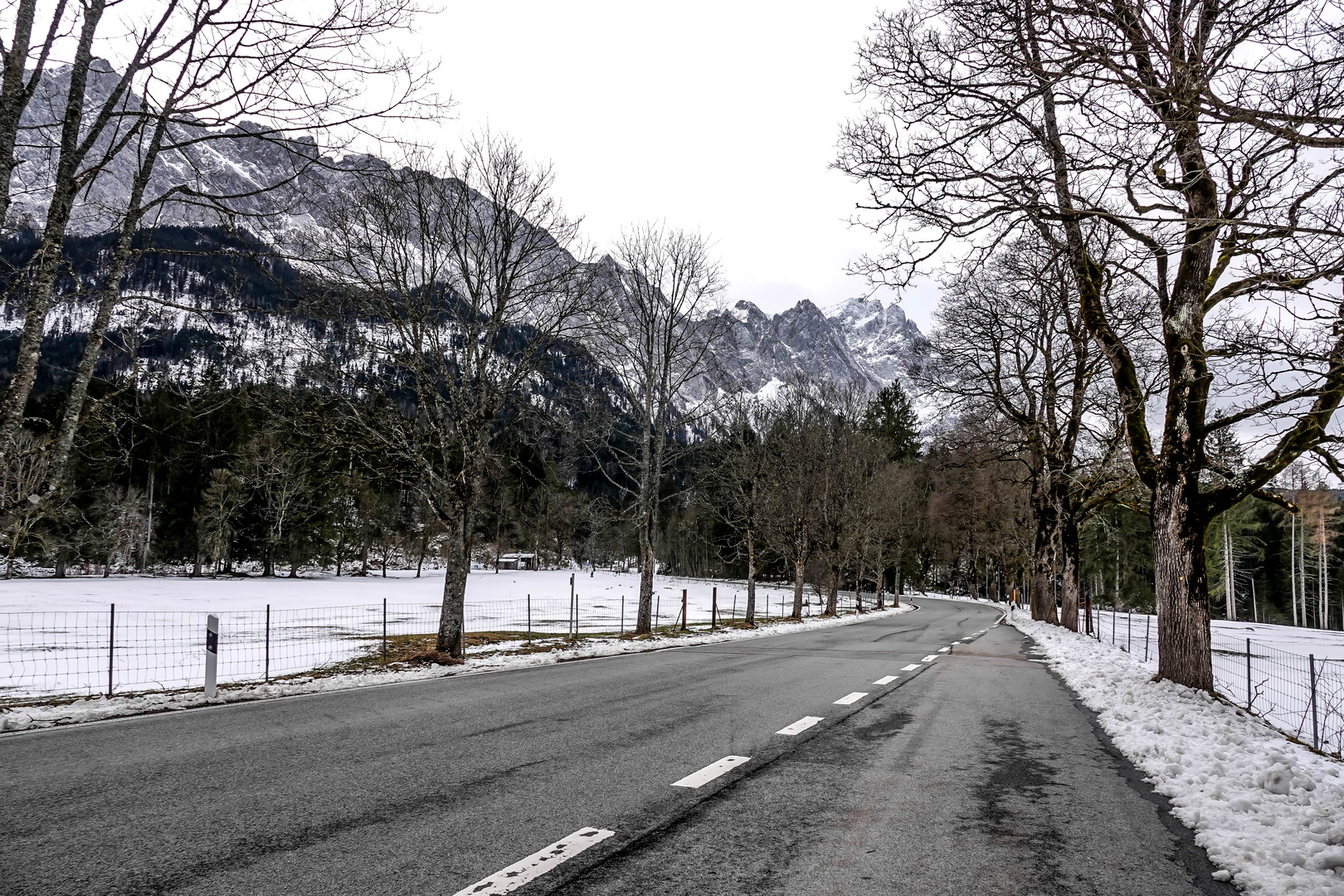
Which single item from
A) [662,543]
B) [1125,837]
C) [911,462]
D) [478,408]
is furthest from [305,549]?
[1125,837]

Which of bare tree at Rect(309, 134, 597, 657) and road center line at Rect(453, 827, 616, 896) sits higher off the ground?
bare tree at Rect(309, 134, 597, 657)

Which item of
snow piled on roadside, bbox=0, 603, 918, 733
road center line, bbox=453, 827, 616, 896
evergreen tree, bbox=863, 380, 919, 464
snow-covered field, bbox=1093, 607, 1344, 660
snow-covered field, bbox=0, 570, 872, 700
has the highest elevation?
evergreen tree, bbox=863, 380, 919, 464

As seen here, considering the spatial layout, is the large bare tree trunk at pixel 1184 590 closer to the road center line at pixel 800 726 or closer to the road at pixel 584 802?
the road at pixel 584 802

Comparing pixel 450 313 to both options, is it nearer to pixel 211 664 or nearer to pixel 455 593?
pixel 455 593

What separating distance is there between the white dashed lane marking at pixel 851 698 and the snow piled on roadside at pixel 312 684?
543cm

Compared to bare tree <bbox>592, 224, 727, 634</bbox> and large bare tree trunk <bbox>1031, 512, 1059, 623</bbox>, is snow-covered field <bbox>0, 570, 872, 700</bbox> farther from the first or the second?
large bare tree trunk <bbox>1031, 512, 1059, 623</bbox>

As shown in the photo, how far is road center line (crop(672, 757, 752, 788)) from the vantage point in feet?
15.6

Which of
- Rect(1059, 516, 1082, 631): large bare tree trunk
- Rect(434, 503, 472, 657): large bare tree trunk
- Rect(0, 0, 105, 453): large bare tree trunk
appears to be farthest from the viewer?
Rect(1059, 516, 1082, 631): large bare tree trunk

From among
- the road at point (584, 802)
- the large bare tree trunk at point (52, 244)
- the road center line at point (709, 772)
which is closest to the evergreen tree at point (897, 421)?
the road at point (584, 802)

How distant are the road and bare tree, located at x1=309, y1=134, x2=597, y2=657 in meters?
5.84

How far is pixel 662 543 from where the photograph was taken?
96938 millimetres

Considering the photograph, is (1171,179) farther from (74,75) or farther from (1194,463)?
(74,75)

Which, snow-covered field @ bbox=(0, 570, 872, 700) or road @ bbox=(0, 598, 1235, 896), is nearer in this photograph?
road @ bbox=(0, 598, 1235, 896)

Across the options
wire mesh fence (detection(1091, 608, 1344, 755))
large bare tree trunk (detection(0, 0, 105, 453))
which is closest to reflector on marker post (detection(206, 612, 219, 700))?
large bare tree trunk (detection(0, 0, 105, 453))
